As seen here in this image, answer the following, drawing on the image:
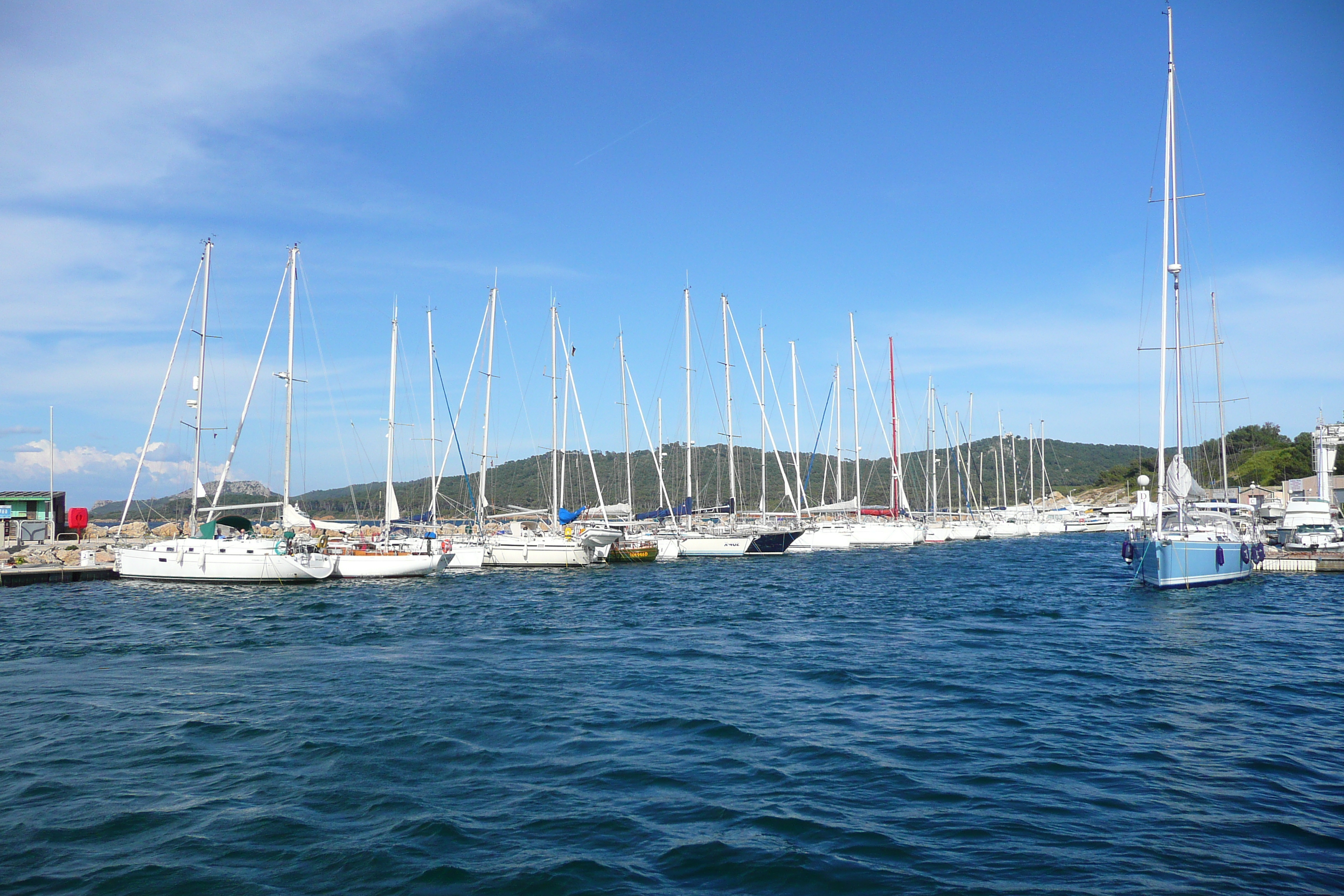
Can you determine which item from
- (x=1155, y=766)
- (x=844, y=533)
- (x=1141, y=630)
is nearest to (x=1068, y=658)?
(x=1141, y=630)

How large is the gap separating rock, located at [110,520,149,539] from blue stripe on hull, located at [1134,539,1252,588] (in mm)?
70797

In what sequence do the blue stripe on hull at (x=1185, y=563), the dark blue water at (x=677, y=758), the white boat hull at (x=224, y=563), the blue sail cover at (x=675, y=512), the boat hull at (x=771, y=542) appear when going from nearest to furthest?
the dark blue water at (x=677, y=758) → the blue stripe on hull at (x=1185, y=563) → the white boat hull at (x=224, y=563) → the boat hull at (x=771, y=542) → the blue sail cover at (x=675, y=512)

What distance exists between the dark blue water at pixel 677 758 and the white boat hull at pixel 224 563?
35.2 ft

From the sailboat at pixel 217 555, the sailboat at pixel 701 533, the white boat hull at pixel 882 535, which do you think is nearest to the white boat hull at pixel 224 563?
the sailboat at pixel 217 555

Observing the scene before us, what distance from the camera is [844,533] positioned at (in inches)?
2670

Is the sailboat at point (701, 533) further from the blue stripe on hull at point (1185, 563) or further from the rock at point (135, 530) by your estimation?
the rock at point (135, 530)

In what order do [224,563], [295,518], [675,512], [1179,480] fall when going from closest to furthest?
1. [1179,480]
2. [224,563]
3. [295,518]
4. [675,512]

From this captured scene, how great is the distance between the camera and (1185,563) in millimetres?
31766

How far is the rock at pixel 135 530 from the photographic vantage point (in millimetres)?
71062

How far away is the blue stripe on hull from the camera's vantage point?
3148 cm

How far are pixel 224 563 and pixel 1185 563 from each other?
40.4 m

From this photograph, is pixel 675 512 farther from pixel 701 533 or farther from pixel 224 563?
pixel 224 563

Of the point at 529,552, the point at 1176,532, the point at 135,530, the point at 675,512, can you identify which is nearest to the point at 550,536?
the point at 529,552

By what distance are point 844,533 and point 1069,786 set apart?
189 feet
